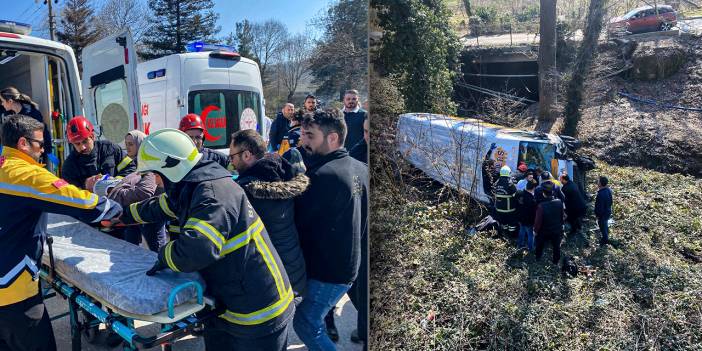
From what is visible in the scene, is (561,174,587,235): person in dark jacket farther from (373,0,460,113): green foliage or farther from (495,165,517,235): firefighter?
(373,0,460,113): green foliage

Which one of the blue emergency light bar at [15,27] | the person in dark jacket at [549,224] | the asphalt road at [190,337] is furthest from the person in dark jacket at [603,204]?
the blue emergency light bar at [15,27]

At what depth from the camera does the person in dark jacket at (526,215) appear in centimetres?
448

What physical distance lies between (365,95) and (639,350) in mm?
3199

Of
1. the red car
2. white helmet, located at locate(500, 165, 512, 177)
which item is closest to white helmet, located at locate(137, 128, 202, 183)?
white helmet, located at locate(500, 165, 512, 177)

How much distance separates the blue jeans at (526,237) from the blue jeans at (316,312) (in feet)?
11.1

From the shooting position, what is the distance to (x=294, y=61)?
4.48 ft

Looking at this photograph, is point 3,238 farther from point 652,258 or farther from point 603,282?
point 652,258

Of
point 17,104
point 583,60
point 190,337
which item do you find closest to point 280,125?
point 190,337

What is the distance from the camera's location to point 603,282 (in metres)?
3.97

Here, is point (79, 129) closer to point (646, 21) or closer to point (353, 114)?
point (353, 114)

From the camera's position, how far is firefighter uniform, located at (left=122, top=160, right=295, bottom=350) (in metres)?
1.18

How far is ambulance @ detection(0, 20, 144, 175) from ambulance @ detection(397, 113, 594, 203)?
202 centimetres

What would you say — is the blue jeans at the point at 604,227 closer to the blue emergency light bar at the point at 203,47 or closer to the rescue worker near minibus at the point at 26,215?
the blue emergency light bar at the point at 203,47

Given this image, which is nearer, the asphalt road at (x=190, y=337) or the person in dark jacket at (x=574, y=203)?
the asphalt road at (x=190, y=337)
